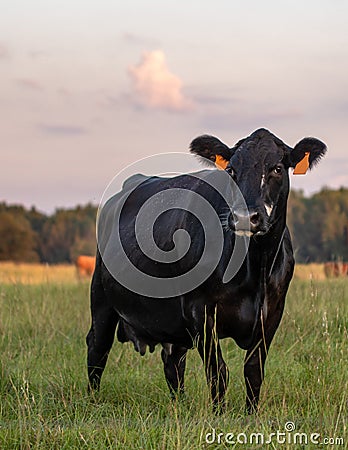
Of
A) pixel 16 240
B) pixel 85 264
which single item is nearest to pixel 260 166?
pixel 85 264

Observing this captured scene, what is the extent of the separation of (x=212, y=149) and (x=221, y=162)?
0.40 feet

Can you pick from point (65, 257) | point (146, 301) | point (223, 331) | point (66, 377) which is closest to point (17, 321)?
point (66, 377)

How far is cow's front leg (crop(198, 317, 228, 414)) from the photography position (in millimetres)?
5672

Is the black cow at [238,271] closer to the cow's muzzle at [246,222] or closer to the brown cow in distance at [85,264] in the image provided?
the cow's muzzle at [246,222]

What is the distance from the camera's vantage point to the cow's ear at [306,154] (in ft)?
19.1

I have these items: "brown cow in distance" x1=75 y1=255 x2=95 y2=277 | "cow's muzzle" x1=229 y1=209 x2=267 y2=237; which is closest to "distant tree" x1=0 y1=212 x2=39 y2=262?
"brown cow in distance" x1=75 y1=255 x2=95 y2=277

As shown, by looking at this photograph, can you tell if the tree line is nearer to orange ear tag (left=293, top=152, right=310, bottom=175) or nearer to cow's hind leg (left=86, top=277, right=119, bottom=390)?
cow's hind leg (left=86, top=277, right=119, bottom=390)

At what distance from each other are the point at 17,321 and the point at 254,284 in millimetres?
5261

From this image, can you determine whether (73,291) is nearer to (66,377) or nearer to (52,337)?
(52,337)

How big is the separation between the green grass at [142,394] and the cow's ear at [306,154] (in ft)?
3.90

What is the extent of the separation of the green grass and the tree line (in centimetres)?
3329

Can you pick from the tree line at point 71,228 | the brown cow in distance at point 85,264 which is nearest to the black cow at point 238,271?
the brown cow in distance at point 85,264

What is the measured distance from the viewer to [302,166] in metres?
5.89

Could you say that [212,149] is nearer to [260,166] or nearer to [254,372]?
[260,166]
